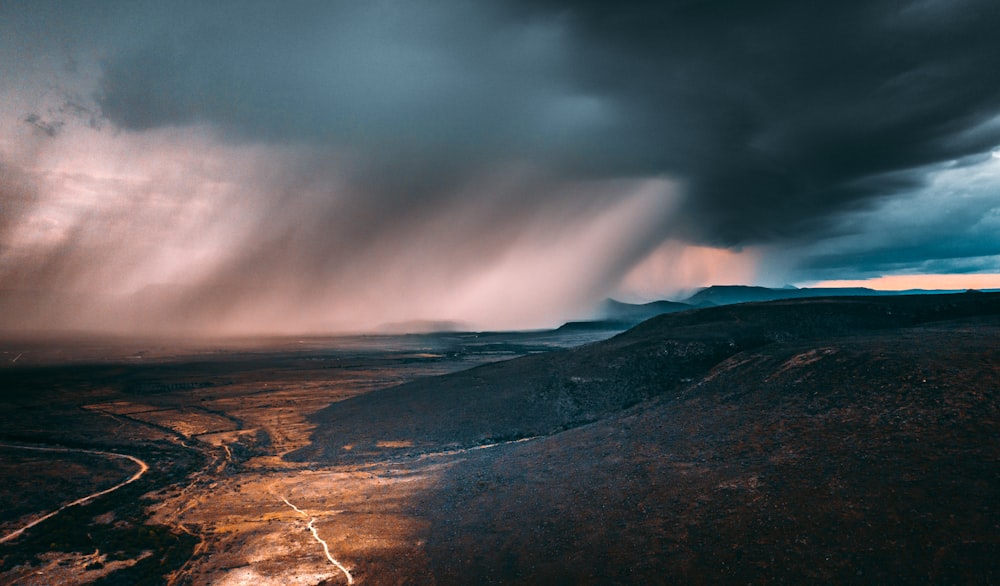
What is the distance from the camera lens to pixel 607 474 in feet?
74.4

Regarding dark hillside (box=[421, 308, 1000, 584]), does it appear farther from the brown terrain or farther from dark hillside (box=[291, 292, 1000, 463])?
dark hillside (box=[291, 292, 1000, 463])

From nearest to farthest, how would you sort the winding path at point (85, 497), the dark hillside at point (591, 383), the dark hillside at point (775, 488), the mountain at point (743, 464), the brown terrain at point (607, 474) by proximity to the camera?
the dark hillside at point (775, 488)
the mountain at point (743, 464)
the brown terrain at point (607, 474)
the winding path at point (85, 497)
the dark hillside at point (591, 383)

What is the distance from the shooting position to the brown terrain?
14.9m

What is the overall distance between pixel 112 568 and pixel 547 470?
60.7 feet

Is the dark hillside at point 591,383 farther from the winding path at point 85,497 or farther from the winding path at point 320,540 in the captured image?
the winding path at point 320,540

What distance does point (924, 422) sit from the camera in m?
19.5

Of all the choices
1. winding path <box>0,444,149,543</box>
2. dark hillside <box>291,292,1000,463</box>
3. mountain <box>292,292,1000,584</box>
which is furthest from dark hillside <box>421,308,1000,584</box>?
winding path <box>0,444,149,543</box>

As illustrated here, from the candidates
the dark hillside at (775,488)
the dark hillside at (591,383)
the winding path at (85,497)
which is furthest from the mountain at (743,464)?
the winding path at (85,497)

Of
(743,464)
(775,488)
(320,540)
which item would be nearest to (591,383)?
(743,464)

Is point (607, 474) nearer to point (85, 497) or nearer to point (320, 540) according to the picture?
point (320, 540)

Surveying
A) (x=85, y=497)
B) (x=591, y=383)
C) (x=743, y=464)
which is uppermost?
(x=591, y=383)

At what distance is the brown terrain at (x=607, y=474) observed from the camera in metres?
14.9

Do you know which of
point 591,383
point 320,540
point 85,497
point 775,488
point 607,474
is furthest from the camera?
point 591,383

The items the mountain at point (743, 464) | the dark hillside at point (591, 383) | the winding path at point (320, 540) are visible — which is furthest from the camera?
the dark hillside at point (591, 383)
